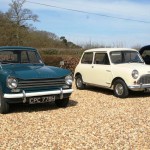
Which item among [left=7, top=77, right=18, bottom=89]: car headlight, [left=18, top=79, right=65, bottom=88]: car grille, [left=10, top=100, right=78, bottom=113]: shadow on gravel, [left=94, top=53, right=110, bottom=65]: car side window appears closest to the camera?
[left=7, top=77, right=18, bottom=89]: car headlight

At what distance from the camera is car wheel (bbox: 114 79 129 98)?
1059 centimetres

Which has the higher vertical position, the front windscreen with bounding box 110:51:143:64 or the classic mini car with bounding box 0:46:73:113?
the front windscreen with bounding box 110:51:143:64

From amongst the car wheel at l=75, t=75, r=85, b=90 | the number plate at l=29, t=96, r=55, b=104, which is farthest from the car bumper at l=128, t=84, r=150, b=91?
the number plate at l=29, t=96, r=55, b=104

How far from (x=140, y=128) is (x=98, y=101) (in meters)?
3.41

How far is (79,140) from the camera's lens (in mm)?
6031

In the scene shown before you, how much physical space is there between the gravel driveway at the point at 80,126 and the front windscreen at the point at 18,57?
4.22 feet

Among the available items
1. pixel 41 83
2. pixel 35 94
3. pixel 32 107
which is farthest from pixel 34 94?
pixel 32 107

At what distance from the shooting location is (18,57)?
31.7 feet

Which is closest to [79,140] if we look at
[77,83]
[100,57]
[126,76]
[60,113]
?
[60,113]

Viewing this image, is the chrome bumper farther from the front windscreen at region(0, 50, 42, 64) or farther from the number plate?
the front windscreen at region(0, 50, 42, 64)

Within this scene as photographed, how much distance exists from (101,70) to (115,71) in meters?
0.74

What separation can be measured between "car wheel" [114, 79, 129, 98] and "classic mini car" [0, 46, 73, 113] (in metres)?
2.30

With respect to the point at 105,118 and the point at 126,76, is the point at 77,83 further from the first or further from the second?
the point at 105,118

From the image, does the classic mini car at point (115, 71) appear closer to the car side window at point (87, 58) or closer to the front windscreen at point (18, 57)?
the car side window at point (87, 58)
